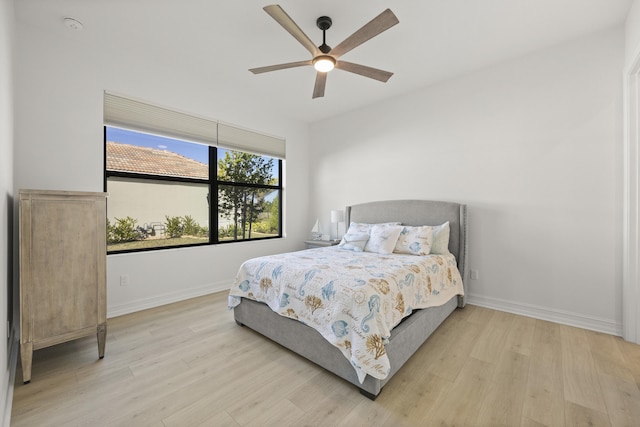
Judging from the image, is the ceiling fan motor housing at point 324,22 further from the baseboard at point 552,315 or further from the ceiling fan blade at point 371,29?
the baseboard at point 552,315

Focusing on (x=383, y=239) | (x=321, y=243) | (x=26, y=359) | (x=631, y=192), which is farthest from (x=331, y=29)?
(x=26, y=359)

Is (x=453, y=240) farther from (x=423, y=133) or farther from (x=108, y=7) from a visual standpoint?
(x=108, y=7)

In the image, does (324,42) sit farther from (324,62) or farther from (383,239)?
(383,239)

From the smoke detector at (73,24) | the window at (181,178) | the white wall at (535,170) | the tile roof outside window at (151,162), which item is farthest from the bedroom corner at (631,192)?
the smoke detector at (73,24)

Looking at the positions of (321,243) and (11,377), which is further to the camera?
(321,243)

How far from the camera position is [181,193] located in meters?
3.55

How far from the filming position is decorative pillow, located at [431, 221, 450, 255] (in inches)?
121

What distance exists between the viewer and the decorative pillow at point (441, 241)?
10.1 feet

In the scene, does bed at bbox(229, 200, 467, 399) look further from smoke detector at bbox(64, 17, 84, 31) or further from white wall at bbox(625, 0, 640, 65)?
smoke detector at bbox(64, 17, 84, 31)

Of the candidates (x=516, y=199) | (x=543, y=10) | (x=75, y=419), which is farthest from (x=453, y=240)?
(x=75, y=419)

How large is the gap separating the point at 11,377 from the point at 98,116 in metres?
2.28

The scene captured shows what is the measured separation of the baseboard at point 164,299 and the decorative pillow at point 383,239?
2.09 m

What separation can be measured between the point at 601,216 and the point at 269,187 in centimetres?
400

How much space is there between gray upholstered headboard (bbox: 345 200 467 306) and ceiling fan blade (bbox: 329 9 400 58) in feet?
6.91
